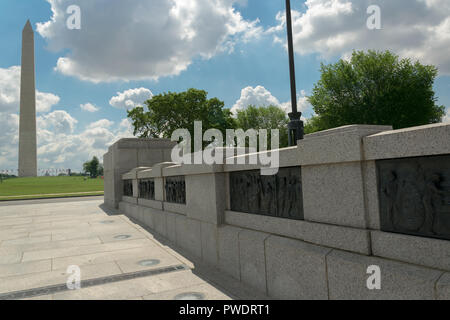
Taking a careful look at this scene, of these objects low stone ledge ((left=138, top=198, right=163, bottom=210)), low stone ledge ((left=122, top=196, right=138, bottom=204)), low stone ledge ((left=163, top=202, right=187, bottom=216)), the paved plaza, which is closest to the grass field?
low stone ledge ((left=122, top=196, right=138, bottom=204))

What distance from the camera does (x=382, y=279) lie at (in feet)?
10.1

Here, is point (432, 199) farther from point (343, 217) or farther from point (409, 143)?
point (343, 217)

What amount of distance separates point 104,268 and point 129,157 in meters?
11.2

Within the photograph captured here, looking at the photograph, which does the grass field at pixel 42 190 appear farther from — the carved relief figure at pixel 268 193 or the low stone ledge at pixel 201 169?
the carved relief figure at pixel 268 193

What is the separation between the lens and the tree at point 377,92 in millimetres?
26938

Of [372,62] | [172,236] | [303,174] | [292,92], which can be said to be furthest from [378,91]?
[303,174]

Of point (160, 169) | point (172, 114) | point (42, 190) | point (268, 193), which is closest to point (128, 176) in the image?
point (160, 169)

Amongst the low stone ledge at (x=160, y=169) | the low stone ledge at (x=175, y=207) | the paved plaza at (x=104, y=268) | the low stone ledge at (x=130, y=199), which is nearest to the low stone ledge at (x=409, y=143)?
the paved plaza at (x=104, y=268)

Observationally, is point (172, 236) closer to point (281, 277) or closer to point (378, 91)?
point (281, 277)

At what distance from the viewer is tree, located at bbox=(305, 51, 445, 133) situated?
26938 millimetres

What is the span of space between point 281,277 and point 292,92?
7.41m

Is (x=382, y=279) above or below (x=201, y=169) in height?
below

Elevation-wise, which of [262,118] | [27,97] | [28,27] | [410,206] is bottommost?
[410,206]

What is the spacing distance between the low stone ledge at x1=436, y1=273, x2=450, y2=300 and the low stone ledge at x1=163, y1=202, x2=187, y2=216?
592 cm
